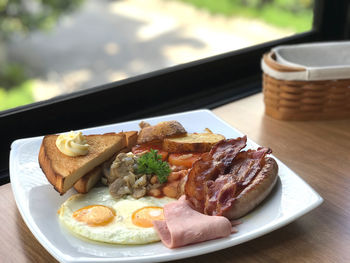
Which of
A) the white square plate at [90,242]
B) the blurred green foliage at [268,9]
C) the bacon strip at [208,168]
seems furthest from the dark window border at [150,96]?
the blurred green foliage at [268,9]

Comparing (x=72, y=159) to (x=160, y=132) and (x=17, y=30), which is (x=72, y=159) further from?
(x=17, y=30)

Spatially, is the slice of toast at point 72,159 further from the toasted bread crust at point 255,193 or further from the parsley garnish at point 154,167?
the toasted bread crust at point 255,193

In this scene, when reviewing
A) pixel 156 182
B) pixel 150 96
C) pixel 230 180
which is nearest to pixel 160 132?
pixel 156 182

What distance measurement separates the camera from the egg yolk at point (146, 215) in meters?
1.02

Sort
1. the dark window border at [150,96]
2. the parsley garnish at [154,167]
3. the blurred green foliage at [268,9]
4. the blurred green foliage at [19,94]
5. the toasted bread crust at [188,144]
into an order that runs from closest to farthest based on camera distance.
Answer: the parsley garnish at [154,167] → the toasted bread crust at [188,144] → the dark window border at [150,96] → the blurred green foliage at [19,94] → the blurred green foliage at [268,9]

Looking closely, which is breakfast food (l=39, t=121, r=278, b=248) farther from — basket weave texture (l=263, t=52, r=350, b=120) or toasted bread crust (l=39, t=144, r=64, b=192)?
basket weave texture (l=263, t=52, r=350, b=120)

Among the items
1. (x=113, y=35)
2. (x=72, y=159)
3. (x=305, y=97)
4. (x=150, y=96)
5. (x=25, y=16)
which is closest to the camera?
(x=72, y=159)

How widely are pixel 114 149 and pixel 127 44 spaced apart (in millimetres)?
4620

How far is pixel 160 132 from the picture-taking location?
1.33 meters

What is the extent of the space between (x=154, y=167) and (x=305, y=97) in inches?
29.4

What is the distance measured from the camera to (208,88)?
2.04 metres

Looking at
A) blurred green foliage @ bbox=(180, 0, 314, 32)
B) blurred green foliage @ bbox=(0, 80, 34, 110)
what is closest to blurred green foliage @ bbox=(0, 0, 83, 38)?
blurred green foliage @ bbox=(0, 80, 34, 110)

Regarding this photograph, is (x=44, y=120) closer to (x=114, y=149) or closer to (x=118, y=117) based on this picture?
(x=118, y=117)

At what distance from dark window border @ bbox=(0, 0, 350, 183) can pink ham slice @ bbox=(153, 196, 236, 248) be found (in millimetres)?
629
